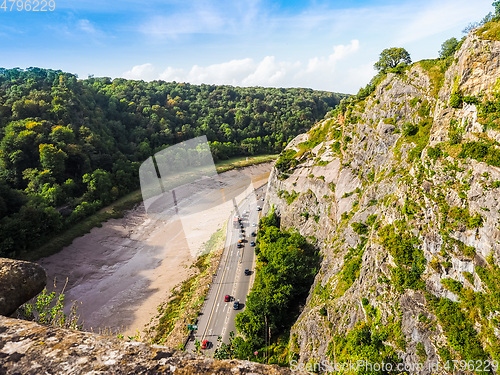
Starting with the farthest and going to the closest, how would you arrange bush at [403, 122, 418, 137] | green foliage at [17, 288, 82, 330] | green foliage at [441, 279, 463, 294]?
bush at [403, 122, 418, 137], green foliage at [441, 279, 463, 294], green foliage at [17, 288, 82, 330]

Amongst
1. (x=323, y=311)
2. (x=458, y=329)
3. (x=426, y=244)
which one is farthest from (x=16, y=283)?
(x=323, y=311)

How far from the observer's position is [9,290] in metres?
4.55

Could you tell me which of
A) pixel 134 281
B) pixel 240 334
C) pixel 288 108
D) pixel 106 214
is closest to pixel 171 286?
pixel 134 281

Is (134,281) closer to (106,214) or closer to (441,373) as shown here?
(106,214)

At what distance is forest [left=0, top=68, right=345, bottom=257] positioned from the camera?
148 feet

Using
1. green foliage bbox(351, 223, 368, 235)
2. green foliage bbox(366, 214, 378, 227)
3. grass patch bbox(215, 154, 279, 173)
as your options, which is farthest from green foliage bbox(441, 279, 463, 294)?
grass patch bbox(215, 154, 279, 173)

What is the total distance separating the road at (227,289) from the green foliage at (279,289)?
99.0 inches

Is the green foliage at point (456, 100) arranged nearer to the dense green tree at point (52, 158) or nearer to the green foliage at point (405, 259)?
the green foliage at point (405, 259)

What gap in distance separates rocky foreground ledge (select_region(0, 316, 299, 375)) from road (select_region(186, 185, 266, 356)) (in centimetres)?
2469

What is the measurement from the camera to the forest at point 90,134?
148ft

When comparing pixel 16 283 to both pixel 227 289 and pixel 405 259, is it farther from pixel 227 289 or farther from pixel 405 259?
pixel 227 289

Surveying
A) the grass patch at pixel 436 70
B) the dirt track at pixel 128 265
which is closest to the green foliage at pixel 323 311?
the dirt track at pixel 128 265

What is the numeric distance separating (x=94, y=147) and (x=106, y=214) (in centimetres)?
2222

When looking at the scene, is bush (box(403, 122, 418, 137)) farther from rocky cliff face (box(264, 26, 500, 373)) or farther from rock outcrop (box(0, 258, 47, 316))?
rock outcrop (box(0, 258, 47, 316))
